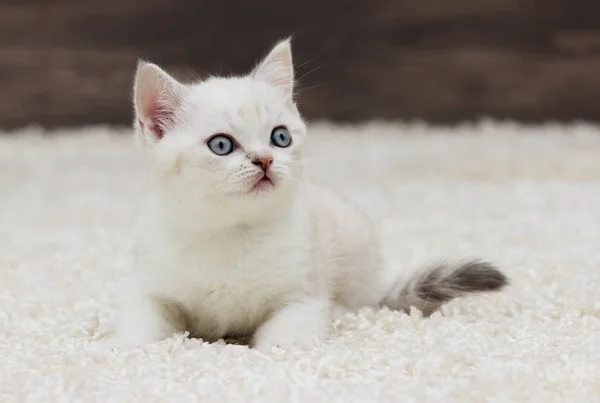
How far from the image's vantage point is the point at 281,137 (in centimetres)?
125

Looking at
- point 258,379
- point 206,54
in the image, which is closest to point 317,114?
point 206,54

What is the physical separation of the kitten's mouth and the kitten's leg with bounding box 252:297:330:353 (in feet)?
0.60

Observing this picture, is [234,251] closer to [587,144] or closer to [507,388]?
[507,388]

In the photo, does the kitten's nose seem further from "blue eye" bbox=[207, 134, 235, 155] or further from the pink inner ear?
the pink inner ear

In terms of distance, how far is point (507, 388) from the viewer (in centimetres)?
99

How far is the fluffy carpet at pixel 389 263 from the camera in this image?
3.34 ft

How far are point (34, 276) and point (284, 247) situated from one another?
73cm

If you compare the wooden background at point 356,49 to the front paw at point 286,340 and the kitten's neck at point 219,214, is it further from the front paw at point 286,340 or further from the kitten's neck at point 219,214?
the front paw at point 286,340

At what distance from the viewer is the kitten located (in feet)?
3.91

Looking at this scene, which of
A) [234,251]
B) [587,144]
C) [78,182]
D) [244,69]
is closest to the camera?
[234,251]

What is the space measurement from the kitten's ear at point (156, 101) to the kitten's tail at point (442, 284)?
1.55ft

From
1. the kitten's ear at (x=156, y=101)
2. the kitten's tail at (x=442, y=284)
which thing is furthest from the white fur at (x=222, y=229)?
the kitten's tail at (x=442, y=284)

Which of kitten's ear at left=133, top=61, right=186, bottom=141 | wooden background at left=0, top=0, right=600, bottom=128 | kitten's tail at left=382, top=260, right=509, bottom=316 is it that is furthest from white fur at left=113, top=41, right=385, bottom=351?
wooden background at left=0, top=0, right=600, bottom=128

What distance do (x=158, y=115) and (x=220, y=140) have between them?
0.47 feet
